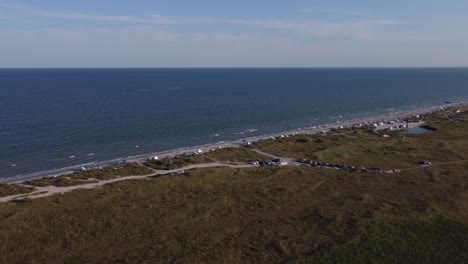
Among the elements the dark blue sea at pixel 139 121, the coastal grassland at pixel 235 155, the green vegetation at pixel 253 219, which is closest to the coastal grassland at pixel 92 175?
the green vegetation at pixel 253 219

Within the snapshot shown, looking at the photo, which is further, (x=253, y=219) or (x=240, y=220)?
(x=253, y=219)

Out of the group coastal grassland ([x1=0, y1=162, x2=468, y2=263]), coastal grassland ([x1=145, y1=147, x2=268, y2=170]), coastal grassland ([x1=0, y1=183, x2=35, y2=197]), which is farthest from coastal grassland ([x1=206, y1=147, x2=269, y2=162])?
coastal grassland ([x1=0, y1=183, x2=35, y2=197])

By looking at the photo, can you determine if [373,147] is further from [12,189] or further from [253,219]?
[12,189]

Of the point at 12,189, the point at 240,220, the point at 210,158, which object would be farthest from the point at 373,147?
the point at 12,189

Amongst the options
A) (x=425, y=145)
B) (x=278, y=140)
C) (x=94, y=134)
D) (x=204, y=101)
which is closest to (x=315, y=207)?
(x=278, y=140)

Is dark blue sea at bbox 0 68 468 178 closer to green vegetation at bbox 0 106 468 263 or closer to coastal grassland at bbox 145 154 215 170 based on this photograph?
coastal grassland at bbox 145 154 215 170

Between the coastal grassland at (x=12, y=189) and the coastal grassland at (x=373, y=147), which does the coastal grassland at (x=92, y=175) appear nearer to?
the coastal grassland at (x=12, y=189)
